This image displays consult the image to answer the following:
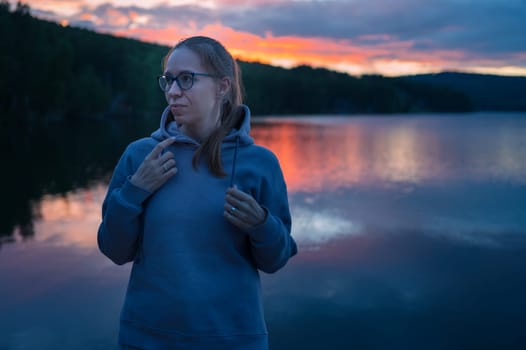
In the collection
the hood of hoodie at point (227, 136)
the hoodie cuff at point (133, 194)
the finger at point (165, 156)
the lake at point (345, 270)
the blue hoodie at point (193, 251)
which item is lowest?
the lake at point (345, 270)

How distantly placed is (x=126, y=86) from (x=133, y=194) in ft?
273

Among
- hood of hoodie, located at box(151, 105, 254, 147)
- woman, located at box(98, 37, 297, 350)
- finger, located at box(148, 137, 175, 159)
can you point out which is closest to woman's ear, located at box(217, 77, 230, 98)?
woman, located at box(98, 37, 297, 350)

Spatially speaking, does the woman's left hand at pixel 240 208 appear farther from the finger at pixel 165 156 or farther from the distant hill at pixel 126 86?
the distant hill at pixel 126 86

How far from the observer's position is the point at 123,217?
1.94 metres

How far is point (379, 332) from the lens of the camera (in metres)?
5.27

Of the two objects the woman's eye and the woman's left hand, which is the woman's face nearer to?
the woman's eye

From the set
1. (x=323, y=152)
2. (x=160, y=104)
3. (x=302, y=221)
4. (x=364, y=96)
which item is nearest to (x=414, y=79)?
(x=364, y=96)

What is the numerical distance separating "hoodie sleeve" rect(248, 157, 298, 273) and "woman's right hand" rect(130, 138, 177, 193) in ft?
1.31

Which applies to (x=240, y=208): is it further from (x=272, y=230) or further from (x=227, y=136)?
(x=227, y=136)

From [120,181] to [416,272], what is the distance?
5966mm

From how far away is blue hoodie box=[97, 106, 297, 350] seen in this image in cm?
194

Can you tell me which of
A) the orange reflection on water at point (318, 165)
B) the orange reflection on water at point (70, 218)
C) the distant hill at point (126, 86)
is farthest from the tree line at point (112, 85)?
the orange reflection on water at point (318, 165)

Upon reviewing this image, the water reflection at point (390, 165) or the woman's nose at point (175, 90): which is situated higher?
the woman's nose at point (175, 90)

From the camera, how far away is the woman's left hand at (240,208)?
1832 millimetres
